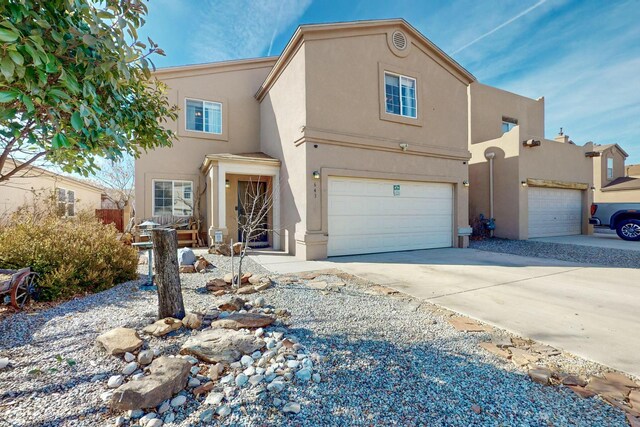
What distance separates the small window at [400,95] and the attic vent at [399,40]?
0.97 metres

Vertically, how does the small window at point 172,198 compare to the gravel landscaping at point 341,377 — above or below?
above

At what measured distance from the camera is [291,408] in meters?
2.06

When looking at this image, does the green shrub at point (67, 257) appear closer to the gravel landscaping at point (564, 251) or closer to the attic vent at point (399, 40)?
the attic vent at point (399, 40)

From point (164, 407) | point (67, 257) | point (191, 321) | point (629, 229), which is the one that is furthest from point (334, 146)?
point (629, 229)

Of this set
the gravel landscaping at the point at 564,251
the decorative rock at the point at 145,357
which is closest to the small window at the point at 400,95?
the gravel landscaping at the point at 564,251

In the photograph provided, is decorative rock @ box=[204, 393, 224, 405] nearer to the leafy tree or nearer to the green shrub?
the leafy tree

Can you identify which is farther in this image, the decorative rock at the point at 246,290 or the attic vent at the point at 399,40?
the attic vent at the point at 399,40

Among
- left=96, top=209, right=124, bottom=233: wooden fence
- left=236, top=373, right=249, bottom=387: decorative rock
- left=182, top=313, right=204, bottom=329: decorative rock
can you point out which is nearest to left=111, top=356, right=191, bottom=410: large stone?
left=236, top=373, right=249, bottom=387: decorative rock

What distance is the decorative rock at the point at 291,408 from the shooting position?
204 cm

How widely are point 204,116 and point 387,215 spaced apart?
825cm

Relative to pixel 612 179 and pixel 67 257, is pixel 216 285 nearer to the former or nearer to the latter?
pixel 67 257

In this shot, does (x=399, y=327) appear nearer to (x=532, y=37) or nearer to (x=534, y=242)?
(x=534, y=242)

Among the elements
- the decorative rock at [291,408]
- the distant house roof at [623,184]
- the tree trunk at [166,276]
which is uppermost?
the distant house roof at [623,184]

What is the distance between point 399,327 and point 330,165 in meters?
5.53
